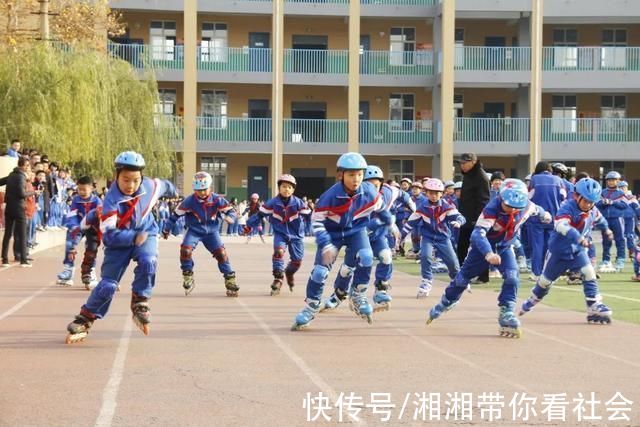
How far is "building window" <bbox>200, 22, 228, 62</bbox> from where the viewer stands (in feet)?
170

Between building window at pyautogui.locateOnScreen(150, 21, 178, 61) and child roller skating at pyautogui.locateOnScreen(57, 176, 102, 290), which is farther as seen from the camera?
building window at pyautogui.locateOnScreen(150, 21, 178, 61)

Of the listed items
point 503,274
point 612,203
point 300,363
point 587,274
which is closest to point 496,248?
point 503,274

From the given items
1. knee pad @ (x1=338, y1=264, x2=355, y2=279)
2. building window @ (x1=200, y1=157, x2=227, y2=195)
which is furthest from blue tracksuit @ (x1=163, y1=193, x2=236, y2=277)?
building window @ (x1=200, y1=157, x2=227, y2=195)

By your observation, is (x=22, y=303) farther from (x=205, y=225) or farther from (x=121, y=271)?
(x=121, y=271)

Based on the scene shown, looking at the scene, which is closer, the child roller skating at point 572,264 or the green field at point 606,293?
the child roller skating at point 572,264

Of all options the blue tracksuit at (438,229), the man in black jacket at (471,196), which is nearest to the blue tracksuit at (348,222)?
the blue tracksuit at (438,229)

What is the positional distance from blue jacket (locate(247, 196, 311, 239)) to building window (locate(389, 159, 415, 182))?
36.0 meters

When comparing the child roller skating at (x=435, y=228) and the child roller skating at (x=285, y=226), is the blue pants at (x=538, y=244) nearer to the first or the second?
the child roller skating at (x=435, y=228)

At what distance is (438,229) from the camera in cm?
1789

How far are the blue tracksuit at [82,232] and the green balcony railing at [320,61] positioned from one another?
33.2 m

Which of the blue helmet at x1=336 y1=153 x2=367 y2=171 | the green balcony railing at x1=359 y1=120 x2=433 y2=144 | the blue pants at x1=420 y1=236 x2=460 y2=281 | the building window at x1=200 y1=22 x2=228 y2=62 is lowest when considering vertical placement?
the blue pants at x1=420 y1=236 x2=460 y2=281

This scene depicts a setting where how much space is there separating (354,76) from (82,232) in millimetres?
34317

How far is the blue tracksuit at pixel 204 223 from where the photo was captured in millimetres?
17516

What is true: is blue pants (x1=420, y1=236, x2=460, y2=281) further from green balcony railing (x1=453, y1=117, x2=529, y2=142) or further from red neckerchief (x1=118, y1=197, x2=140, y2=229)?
green balcony railing (x1=453, y1=117, x2=529, y2=142)
